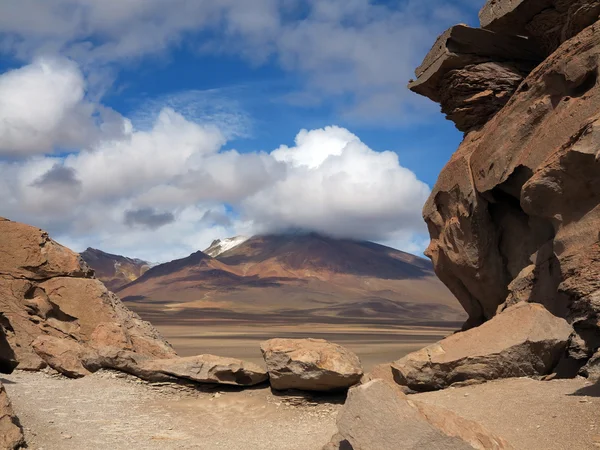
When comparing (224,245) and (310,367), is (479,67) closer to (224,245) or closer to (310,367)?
(310,367)

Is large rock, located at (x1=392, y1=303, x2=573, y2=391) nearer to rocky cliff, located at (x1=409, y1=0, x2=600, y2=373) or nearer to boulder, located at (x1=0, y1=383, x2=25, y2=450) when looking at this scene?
rocky cliff, located at (x1=409, y1=0, x2=600, y2=373)

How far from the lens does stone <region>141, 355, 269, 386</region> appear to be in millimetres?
11047

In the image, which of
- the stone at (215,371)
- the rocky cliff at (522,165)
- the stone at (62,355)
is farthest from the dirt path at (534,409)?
the stone at (62,355)

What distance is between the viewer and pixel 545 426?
20.7ft

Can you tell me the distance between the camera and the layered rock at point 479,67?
13.3 m

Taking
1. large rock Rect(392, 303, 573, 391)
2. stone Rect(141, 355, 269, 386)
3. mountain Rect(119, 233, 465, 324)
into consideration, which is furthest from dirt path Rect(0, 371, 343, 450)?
mountain Rect(119, 233, 465, 324)

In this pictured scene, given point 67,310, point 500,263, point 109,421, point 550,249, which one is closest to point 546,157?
point 550,249

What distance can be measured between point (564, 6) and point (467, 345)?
6814 millimetres

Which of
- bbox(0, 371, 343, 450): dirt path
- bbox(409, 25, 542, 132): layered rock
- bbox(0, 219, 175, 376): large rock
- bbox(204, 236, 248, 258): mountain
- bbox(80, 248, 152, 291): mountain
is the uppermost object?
bbox(204, 236, 248, 258): mountain

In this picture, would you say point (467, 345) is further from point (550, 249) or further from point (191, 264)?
point (191, 264)

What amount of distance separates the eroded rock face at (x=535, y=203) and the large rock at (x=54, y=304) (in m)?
7.12

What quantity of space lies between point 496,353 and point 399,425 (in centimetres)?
404

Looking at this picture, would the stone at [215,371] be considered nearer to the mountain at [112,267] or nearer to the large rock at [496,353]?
the large rock at [496,353]

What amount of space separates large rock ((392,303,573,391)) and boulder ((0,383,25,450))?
217 inches
